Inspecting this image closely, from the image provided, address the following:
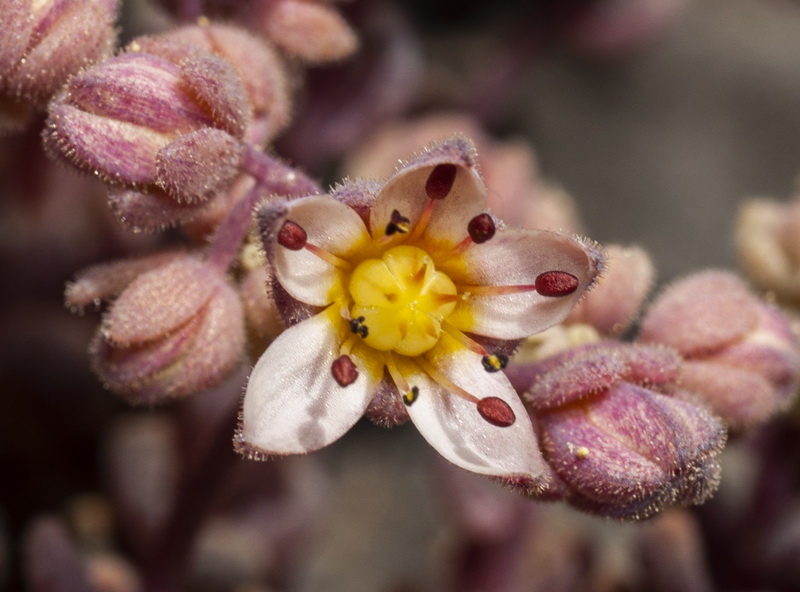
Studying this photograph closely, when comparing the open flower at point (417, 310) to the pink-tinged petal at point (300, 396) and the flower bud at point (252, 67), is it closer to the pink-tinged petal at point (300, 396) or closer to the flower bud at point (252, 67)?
the pink-tinged petal at point (300, 396)

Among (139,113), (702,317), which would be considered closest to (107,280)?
(139,113)

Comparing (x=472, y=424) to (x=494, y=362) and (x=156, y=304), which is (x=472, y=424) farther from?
(x=156, y=304)

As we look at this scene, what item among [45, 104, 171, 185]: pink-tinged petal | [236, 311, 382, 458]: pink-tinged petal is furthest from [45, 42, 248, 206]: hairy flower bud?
[236, 311, 382, 458]: pink-tinged petal

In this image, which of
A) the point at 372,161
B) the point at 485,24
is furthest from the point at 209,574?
the point at 485,24

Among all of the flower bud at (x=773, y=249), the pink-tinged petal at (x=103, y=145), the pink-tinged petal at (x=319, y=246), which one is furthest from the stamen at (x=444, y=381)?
the flower bud at (x=773, y=249)

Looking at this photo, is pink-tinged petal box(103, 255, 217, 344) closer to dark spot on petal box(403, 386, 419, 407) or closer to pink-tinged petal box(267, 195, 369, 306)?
pink-tinged petal box(267, 195, 369, 306)
